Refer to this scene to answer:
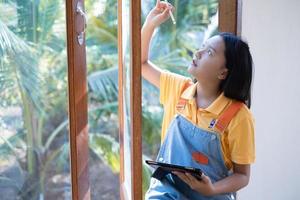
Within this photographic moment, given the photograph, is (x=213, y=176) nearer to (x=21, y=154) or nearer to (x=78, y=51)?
(x=78, y=51)

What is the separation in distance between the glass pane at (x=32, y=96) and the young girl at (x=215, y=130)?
439mm

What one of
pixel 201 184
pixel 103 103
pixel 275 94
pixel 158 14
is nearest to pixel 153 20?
pixel 158 14

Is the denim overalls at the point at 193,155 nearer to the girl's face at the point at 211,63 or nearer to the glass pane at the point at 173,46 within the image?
the girl's face at the point at 211,63

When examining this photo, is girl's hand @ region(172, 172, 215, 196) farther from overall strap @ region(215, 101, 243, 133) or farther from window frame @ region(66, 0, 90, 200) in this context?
window frame @ region(66, 0, 90, 200)

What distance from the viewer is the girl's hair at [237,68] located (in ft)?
3.80

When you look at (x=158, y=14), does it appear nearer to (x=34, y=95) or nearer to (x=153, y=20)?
(x=153, y=20)

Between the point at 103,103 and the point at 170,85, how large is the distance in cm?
138

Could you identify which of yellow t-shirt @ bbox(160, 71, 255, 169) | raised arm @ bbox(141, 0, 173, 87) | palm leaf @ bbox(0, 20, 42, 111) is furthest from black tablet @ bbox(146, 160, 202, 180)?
palm leaf @ bbox(0, 20, 42, 111)

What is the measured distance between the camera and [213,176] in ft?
3.77

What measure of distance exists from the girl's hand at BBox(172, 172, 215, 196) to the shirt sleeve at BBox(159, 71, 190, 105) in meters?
0.30

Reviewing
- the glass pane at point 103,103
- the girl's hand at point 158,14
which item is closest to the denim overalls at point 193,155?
the girl's hand at point 158,14

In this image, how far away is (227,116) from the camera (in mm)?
1143

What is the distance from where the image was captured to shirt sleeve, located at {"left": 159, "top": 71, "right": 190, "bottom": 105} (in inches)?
51.2

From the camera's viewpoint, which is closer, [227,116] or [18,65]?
[227,116]
